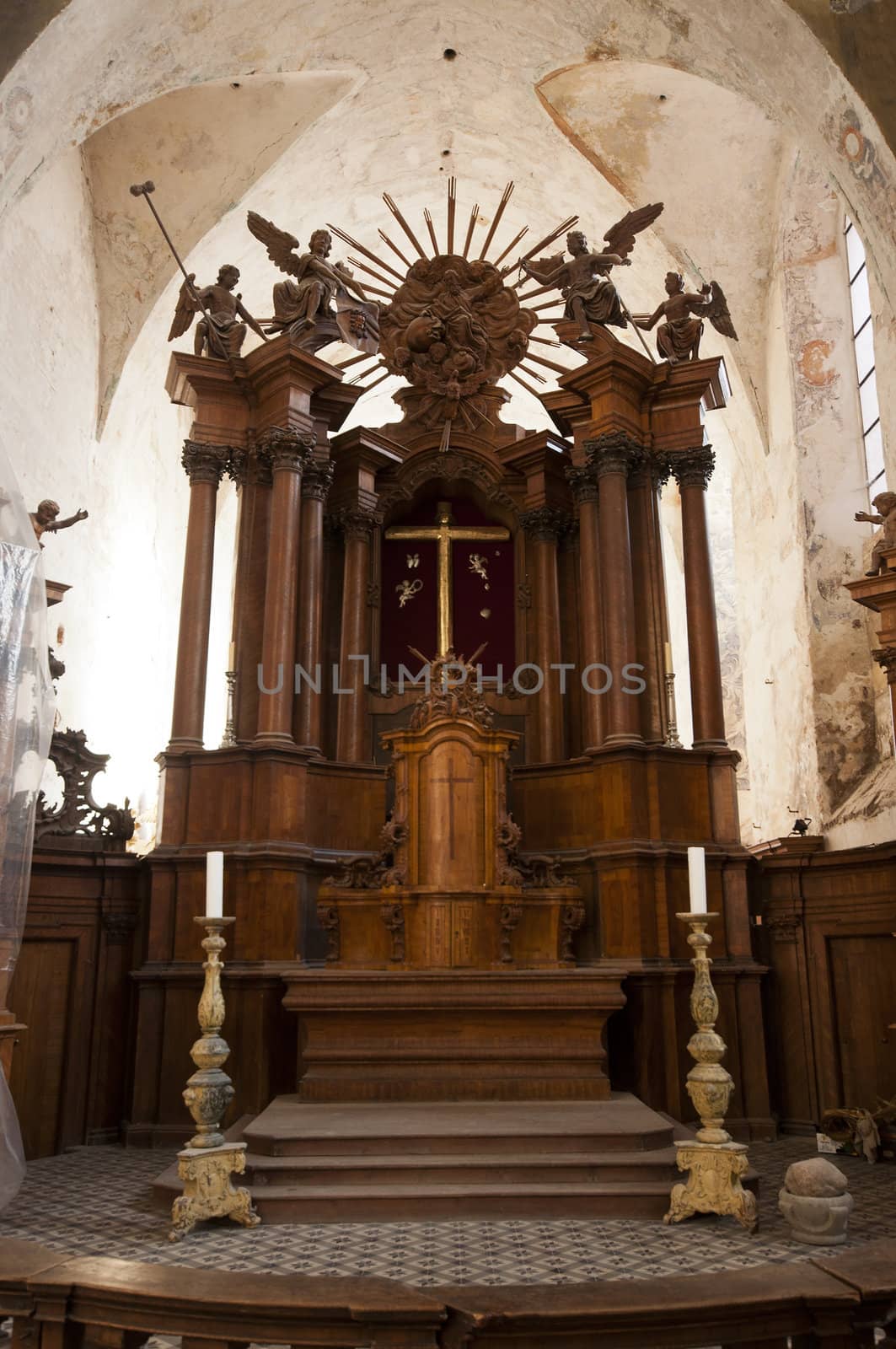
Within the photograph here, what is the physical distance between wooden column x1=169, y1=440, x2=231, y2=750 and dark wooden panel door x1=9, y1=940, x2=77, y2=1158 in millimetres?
1868

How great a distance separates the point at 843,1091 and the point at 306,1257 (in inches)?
197

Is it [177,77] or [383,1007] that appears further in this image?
[177,77]

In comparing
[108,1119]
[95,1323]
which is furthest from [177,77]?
[95,1323]

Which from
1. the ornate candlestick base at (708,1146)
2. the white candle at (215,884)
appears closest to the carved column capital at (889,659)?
the ornate candlestick base at (708,1146)

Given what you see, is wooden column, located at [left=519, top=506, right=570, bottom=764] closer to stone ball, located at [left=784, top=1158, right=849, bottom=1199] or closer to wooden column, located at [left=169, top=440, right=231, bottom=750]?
wooden column, located at [left=169, top=440, right=231, bottom=750]

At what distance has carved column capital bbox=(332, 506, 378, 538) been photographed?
1032 cm

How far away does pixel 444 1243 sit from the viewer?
17.1ft

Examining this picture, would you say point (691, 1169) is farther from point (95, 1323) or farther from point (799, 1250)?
point (95, 1323)

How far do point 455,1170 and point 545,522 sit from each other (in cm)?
609

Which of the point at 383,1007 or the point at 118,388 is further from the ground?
the point at 118,388

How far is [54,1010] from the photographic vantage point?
27.0 feet

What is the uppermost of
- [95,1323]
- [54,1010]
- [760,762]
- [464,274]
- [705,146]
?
[705,146]

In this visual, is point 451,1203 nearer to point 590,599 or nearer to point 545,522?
point 590,599

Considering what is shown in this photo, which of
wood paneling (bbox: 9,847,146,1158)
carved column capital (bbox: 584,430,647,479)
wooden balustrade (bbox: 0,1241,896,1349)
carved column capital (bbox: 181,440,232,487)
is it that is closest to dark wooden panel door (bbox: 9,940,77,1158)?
wood paneling (bbox: 9,847,146,1158)
